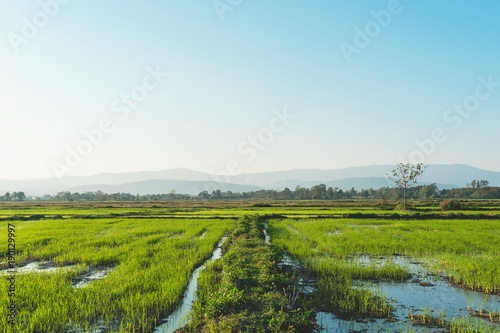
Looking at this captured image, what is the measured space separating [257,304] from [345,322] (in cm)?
151

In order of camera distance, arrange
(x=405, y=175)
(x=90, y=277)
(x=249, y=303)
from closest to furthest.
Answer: (x=249, y=303) → (x=90, y=277) → (x=405, y=175)

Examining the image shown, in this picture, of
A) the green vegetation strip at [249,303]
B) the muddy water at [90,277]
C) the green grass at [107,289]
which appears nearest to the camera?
the green vegetation strip at [249,303]

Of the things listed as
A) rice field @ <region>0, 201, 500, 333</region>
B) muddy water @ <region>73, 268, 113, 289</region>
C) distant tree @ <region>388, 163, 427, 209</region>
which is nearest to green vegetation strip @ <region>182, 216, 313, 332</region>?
rice field @ <region>0, 201, 500, 333</region>

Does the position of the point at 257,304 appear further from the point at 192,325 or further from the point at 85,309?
the point at 85,309

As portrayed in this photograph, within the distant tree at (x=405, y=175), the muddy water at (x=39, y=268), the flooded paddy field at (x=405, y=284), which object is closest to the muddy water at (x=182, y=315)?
the flooded paddy field at (x=405, y=284)

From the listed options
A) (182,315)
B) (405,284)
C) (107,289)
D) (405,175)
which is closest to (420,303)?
(405,284)

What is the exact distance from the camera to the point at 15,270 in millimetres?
8609

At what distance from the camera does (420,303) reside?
241 inches

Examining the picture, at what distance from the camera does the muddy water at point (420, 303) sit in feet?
16.8

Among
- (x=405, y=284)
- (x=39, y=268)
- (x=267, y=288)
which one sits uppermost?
(x=267, y=288)

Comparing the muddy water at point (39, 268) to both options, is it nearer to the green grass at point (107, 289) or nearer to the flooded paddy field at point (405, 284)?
the green grass at point (107, 289)

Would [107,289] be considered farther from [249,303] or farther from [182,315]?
[249,303]

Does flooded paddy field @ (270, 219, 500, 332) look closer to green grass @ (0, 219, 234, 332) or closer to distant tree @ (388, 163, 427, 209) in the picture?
green grass @ (0, 219, 234, 332)

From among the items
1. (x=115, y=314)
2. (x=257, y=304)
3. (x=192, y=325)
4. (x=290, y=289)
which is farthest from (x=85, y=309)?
(x=290, y=289)
